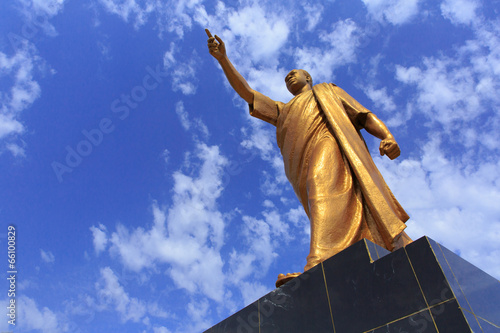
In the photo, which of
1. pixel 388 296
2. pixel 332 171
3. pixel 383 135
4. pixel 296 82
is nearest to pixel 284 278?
pixel 388 296

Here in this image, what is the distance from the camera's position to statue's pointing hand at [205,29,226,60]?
7.08 metres

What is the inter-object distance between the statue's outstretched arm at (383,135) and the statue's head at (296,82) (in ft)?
5.77

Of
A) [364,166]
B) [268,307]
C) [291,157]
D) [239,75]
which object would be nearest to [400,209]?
[364,166]

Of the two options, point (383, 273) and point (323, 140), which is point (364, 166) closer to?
point (323, 140)

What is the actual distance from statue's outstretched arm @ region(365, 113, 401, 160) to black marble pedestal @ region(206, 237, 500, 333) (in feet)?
6.57

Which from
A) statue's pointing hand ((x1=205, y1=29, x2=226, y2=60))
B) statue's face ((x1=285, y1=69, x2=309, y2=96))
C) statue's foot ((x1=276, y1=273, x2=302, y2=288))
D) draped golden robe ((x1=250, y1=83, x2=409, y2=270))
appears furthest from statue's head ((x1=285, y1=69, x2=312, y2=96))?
statue's foot ((x1=276, y1=273, x2=302, y2=288))

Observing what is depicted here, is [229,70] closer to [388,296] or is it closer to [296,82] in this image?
[296,82]

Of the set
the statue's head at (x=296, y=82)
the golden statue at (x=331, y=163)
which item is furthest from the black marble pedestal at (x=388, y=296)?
the statue's head at (x=296, y=82)

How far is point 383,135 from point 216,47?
3456 millimetres

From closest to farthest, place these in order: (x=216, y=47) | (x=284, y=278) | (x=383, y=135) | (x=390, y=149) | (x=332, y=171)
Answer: (x=284, y=278) < (x=332, y=171) < (x=390, y=149) < (x=383, y=135) < (x=216, y=47)

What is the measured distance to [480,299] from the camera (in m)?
2.85

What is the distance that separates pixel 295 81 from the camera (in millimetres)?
7301

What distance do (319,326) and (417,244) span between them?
42.3 inches

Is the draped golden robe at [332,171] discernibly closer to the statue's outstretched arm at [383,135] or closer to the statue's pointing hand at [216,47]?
the statue's outstretched arm at [383,135]
